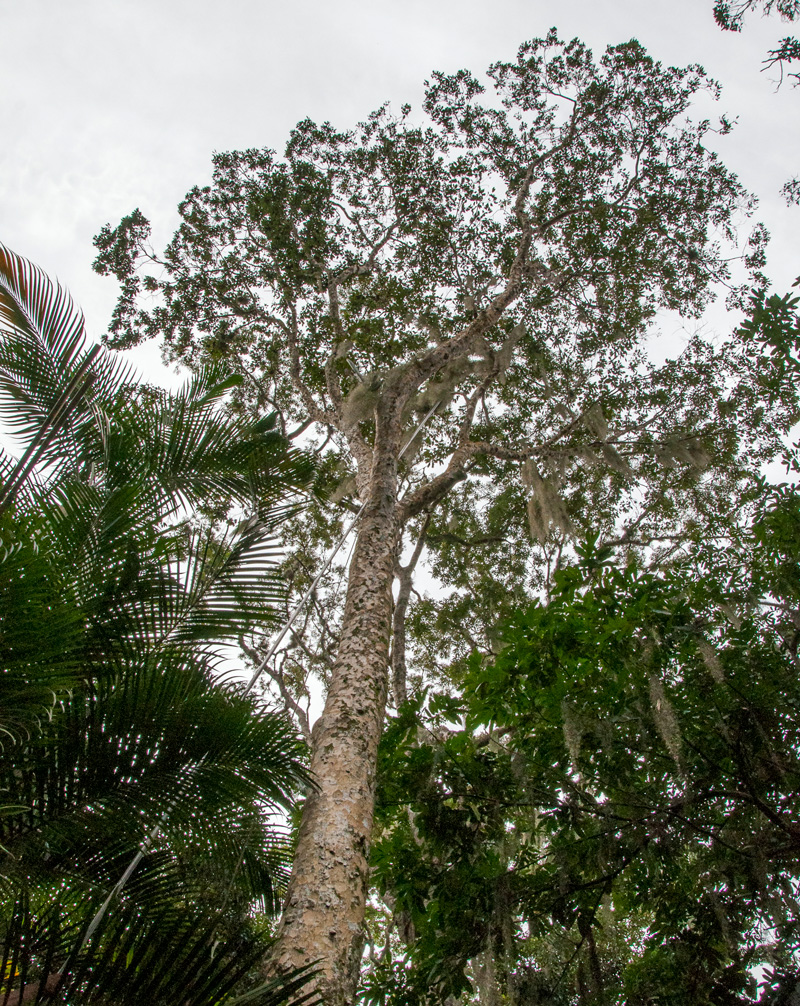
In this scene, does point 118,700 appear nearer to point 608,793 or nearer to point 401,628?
point 608,793

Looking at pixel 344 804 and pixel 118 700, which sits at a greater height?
pixel 118 700

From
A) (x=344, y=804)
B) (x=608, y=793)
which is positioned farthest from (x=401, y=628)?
(x=344, y=804)

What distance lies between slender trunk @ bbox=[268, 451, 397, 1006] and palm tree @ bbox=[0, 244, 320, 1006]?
5.8 inches

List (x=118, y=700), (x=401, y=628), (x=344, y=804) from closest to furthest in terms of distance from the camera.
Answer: (x=118, y=700), (x=344, y=804), (x=401, y=628)

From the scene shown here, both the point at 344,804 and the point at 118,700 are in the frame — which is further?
the point at 344,804

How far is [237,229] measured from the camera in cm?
1009

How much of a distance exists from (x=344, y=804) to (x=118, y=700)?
3.75 ft

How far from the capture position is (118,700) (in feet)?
7.68

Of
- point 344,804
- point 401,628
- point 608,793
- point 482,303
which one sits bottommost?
point 344,804

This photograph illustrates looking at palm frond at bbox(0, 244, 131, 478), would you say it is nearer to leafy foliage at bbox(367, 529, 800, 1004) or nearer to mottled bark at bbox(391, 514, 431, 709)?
leafy foliage at bbox(367, 529, 800, 1004)

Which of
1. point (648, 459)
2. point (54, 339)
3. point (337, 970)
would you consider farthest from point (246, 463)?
A: point (648, 459)

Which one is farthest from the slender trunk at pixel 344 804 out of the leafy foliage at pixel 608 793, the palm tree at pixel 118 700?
the leafy foliage at pixel 608 793

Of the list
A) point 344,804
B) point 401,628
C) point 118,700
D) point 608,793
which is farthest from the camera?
point 401,628

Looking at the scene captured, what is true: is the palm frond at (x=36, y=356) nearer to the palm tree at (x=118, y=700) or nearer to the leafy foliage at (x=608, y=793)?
the palm tree at (x=118, y=700)
